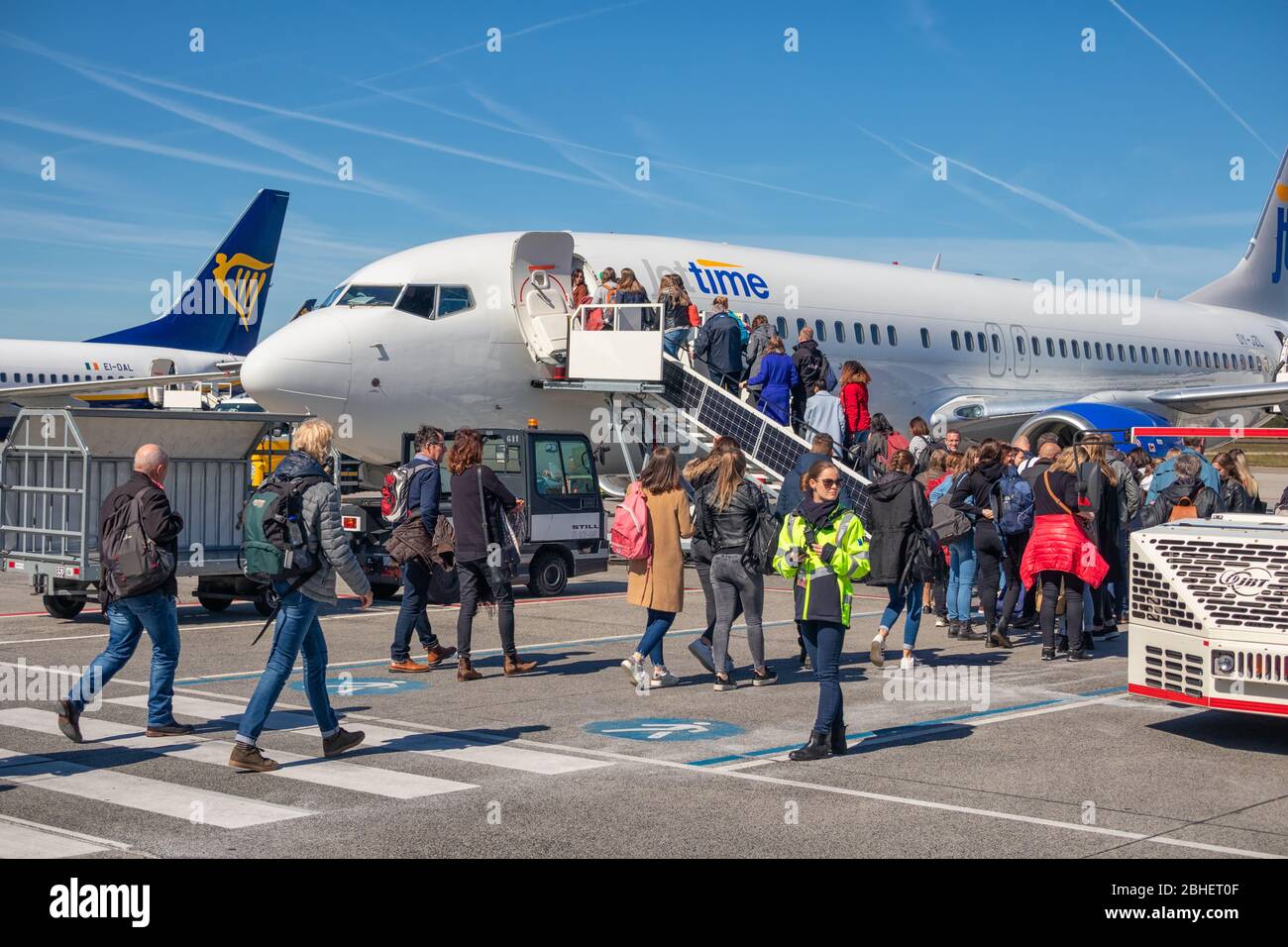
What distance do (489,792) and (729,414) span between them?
1163cm

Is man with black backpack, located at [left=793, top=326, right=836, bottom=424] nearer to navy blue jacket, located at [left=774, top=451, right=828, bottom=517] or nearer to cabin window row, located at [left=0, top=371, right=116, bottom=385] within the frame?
navy blue jacket, located at [left=774, top=451, right=828, bottom=517]

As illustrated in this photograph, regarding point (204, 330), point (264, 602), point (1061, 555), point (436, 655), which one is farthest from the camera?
point (204, 330)

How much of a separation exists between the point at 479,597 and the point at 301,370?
259 inches

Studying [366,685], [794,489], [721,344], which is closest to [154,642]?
[366,685]

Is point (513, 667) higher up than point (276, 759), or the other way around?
point (513, 667)

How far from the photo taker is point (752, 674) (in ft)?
38.3

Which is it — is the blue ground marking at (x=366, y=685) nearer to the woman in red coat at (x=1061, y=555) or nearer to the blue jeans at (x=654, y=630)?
the blue jeans at (x=654, y=630)

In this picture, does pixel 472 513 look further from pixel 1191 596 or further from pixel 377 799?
pixel 1191 596

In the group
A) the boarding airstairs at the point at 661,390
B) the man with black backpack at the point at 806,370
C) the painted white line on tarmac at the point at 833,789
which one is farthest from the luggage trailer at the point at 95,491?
the man with black backpack at the point at 806,370

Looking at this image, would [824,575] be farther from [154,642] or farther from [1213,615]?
[154,642]

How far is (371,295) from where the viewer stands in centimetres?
1808

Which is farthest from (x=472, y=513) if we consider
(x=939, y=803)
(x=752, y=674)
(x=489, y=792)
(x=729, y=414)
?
(x=729, y=414)

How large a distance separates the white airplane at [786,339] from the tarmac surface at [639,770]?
5619mm

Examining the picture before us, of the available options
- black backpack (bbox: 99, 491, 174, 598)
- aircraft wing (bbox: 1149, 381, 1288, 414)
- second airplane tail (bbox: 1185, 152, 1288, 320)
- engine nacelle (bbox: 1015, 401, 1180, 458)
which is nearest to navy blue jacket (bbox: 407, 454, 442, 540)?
black backpack (bbox: 99, 491, 174, 598)
